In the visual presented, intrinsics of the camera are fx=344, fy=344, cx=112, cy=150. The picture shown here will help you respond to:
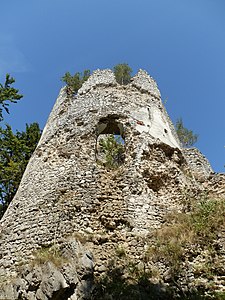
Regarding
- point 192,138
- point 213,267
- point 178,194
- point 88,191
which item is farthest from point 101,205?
point 192,138

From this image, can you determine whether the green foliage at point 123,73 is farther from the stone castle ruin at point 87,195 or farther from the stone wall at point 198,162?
the stone wall at point 198,162

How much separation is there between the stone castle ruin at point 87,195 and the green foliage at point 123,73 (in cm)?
448

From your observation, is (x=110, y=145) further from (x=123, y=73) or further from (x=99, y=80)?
(x=123, y=73)

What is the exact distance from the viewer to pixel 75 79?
51.8 ft

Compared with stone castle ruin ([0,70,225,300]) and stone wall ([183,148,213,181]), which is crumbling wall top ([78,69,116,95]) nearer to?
stone castle ruin ([0,70,225,300])

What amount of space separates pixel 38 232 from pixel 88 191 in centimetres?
164

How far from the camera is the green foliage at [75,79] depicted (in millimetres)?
15266

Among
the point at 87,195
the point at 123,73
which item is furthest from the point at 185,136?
the point at 87,195

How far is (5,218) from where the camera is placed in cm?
946

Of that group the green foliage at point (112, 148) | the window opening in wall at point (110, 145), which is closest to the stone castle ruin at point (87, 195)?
the window opening in wall at point (110, 145)

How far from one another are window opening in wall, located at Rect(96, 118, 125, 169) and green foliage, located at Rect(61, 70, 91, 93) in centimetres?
258

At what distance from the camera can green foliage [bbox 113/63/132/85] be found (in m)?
17.3

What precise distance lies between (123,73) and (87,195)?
10008 millimetres

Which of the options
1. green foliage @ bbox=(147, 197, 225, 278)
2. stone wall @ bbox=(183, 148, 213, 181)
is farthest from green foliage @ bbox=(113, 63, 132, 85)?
green foliage @ bbox=(147, 197, 225, 278)
